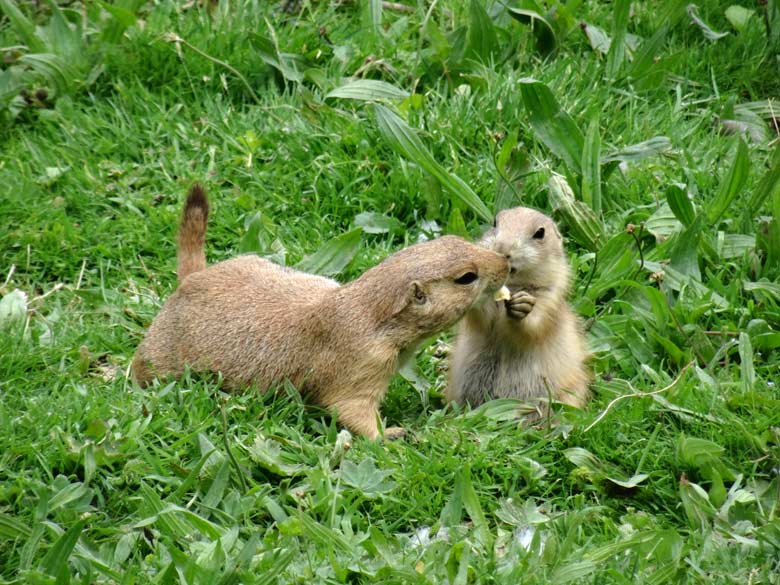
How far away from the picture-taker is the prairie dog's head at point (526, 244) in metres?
5.20

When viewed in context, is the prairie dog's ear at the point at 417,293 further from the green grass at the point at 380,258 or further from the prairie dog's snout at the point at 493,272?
the green grass at the point at 380,258

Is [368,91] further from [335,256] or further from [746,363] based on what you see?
[746,363]

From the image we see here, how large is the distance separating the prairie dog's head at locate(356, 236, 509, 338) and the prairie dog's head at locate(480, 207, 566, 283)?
188 mm

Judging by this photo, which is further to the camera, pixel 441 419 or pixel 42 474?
pixel 441 419

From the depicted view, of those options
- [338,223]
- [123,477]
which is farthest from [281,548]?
[338,223]

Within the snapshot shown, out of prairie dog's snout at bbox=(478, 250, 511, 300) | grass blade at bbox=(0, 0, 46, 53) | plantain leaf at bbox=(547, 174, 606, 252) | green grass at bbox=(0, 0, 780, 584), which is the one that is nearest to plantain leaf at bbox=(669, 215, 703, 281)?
green grass at bbox=(0, 0, 780, 584)

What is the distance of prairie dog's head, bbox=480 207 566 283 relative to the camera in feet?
17.1

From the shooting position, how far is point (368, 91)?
6.66 metres

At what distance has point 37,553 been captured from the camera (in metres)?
4.14

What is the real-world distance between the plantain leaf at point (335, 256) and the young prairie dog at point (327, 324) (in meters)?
0.46

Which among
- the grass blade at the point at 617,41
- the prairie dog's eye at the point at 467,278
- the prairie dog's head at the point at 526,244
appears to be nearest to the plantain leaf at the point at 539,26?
the grass blade at the point at 617,41

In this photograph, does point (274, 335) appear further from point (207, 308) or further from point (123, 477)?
point (123, 477)

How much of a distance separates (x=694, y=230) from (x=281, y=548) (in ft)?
8.49

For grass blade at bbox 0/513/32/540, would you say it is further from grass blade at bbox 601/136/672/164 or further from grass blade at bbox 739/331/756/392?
grass blade at bbox 601/136/672/164
